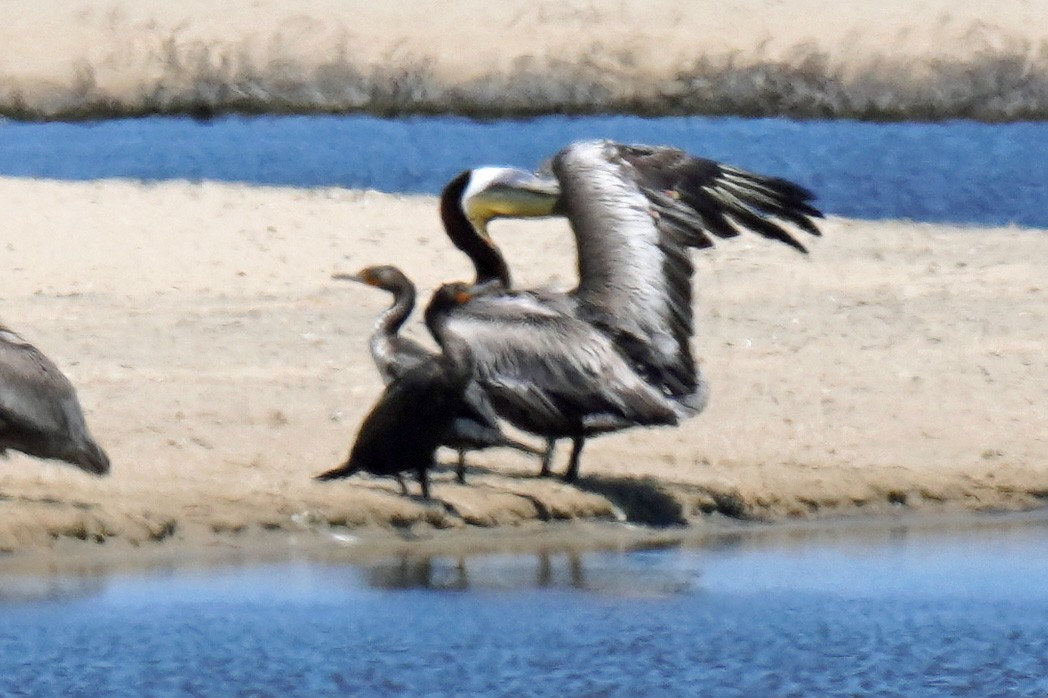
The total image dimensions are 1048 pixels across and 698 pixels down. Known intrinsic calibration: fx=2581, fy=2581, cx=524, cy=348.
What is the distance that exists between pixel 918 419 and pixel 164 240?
5.01m

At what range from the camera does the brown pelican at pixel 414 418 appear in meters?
8.52

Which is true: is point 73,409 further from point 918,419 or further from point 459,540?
point 918,419

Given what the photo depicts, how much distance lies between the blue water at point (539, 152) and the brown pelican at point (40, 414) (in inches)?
291

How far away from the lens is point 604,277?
360 inches

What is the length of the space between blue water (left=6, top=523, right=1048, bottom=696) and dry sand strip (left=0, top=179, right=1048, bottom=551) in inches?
26.1

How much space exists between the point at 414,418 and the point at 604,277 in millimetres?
1017

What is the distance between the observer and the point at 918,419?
34.8 ft

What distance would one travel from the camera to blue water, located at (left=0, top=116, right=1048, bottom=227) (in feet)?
52.3

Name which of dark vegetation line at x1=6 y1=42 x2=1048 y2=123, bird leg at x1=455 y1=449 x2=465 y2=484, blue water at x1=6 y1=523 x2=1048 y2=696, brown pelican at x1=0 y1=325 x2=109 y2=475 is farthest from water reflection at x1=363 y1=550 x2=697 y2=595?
dark vegetation line at x1=6 y1=42 x2=1048 y2=123

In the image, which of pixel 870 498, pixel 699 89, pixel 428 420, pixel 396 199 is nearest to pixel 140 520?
pixel 428 420

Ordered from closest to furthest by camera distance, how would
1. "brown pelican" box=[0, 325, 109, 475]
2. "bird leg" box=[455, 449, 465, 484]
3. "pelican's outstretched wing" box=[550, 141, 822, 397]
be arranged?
"brown pelican" box=[0, 325, 109, 475]
"bird leg" box=[455, 449, 465, 484]
"pelican's outstretched wing" box=[550, 141, 822, 397]

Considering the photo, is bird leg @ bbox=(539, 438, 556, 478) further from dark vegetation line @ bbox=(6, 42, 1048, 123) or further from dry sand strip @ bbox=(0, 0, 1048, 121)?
dry sand strip @ bbox=(0, 0, 1048, 121)

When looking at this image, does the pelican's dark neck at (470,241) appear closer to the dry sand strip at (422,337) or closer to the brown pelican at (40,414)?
the dry sand strip at (422,337)

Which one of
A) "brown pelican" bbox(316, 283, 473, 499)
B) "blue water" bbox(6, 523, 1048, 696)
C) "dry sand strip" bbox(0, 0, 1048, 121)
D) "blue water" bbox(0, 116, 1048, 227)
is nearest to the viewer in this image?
"blue water" bbox(6, 523, 1048, 696)
